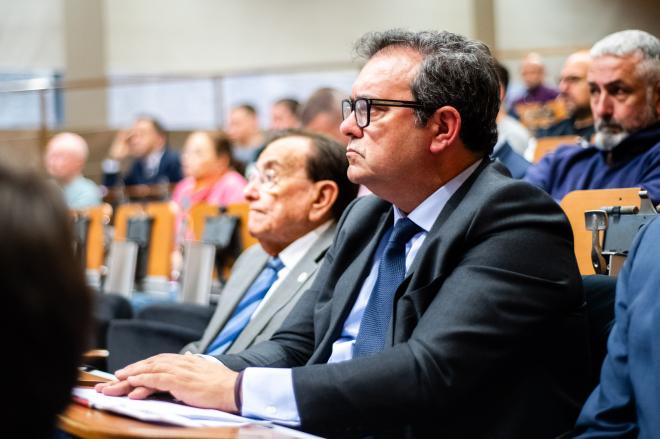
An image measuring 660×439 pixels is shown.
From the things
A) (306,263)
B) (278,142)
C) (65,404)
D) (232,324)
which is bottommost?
(232,324)

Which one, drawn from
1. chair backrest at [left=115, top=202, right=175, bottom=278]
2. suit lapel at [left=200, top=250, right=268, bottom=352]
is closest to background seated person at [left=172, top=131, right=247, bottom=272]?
chair backrest at [left=115, top=202, right=175, bottom=278]

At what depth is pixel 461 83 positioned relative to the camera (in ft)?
6.17

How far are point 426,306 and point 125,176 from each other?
22.3 feet

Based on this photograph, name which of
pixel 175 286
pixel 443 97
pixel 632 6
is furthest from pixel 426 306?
pixel 632 6

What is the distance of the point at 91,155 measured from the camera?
9516 millimetres

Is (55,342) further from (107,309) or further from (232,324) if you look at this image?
(107,309)

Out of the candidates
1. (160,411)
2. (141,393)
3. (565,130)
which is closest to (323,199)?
(141,393)

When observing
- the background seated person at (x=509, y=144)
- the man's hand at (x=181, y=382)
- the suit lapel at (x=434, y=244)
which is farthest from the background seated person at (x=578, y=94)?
the man's hand at (x=181, y=382)

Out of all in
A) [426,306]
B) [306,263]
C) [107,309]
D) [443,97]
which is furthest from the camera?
[107,309]

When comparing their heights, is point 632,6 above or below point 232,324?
above

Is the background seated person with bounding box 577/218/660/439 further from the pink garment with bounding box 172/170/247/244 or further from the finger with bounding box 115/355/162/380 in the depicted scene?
the pink garment with bounding box 172/170/247/244

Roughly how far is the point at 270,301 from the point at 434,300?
96cm

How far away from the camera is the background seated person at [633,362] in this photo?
1435mm

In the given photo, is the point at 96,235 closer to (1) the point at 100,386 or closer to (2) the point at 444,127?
(1) the point at 100,386
